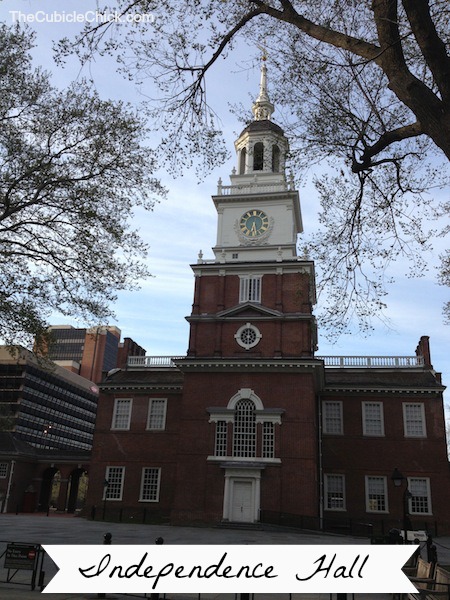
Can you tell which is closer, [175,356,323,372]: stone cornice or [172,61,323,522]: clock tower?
[172,61,323,522]: clock tower

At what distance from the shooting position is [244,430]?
29531 mm

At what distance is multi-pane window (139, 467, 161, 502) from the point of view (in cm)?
3347

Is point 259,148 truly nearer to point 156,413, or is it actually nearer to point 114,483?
point 156,413

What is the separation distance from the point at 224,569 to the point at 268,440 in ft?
75.0

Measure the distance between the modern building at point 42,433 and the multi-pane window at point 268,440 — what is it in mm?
12879

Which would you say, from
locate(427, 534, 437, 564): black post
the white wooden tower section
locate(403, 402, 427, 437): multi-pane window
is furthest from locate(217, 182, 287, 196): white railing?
locate(427, 534, 437, 564): black post

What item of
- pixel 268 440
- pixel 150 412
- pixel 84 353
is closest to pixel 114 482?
pixel 150 412

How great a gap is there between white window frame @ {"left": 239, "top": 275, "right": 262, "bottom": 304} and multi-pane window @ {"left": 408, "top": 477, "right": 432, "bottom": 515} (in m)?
14.7

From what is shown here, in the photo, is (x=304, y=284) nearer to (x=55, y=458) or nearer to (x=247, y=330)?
(x=247, y=330)

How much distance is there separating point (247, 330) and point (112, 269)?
16.3 metres

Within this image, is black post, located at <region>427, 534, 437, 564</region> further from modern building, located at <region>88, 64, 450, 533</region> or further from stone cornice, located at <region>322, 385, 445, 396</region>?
stone cornice, located at <region>322, 385, 445, 396</region>

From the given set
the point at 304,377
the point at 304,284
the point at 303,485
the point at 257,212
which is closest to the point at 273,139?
the point at 257,212

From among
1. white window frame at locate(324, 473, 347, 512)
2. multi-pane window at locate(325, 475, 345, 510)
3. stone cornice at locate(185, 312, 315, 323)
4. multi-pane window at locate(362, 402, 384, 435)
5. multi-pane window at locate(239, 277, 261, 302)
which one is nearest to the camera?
stone cornice at locate(185, 312, 315, 323)

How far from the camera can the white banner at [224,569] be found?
651 cm
